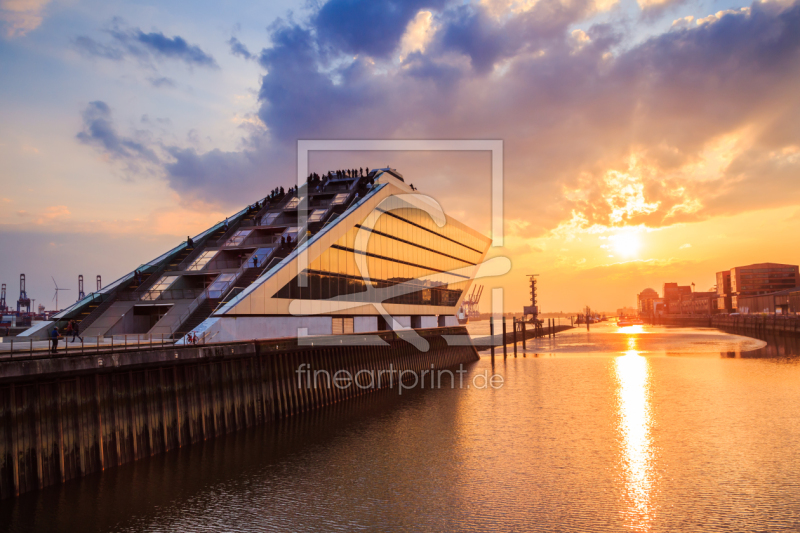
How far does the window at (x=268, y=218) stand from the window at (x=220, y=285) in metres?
10.9

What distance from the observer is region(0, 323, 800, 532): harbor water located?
16562mm

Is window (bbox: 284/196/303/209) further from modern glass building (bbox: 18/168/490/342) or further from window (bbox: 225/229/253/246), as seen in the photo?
window (bbox: 225/229/253/246)

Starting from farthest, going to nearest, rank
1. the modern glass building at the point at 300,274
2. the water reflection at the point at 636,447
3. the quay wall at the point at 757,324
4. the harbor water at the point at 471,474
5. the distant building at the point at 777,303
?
the distant building at the point at 777,303 < the quay wall at the point at 757,324 < the modern glass building at the point at 300,274 < the water reflection at the point at 636,447 < the harbor water at the point at 471,474

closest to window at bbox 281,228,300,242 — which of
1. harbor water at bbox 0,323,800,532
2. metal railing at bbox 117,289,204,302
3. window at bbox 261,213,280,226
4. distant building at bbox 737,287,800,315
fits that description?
window at bbox 261,213,280,226

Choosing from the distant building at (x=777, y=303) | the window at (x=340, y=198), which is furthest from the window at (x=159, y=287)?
the distant building at (x=777, y=303)

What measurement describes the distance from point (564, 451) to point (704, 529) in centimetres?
897

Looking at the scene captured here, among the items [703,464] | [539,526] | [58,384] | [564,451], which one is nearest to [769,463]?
[703,464]

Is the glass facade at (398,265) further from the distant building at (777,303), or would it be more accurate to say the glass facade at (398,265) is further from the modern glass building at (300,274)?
the distant building at (777,303)

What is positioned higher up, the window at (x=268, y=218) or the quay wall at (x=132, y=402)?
the window at (x=268, y=218)

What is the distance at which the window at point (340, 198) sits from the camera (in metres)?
56.2

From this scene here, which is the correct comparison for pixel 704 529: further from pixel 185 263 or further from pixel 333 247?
pixel 185 263

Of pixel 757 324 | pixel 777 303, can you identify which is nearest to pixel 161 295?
pixel 757 324

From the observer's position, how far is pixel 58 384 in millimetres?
18891

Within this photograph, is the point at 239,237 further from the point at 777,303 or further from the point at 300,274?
the point at 777,303
